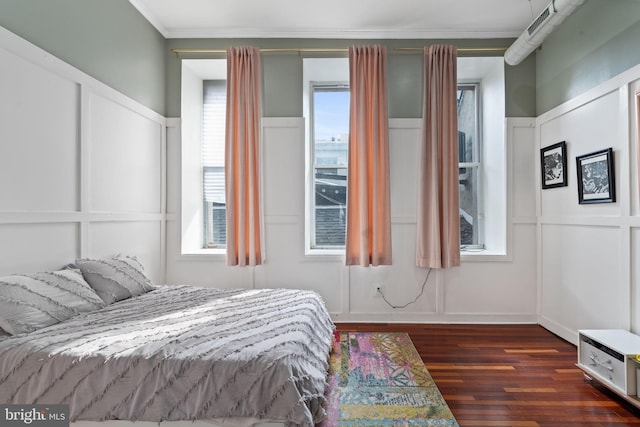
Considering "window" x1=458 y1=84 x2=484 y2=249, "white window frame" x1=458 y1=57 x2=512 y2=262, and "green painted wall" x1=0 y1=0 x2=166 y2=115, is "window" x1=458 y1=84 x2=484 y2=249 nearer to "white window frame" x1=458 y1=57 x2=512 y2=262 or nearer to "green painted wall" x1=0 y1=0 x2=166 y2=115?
"white window frame" x1=458 y1=57 x2=512 y2=262

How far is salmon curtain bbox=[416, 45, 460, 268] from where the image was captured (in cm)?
349

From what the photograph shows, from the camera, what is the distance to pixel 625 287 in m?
2.46

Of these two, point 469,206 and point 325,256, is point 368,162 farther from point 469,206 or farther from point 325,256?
point 469,206

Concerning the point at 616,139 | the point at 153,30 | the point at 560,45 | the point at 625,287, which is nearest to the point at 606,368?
the point at 625,287

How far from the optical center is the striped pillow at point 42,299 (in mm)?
1732

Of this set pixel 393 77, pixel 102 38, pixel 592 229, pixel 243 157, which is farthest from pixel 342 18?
pixel 592 229

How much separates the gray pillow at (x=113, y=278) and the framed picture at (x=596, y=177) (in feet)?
11.7

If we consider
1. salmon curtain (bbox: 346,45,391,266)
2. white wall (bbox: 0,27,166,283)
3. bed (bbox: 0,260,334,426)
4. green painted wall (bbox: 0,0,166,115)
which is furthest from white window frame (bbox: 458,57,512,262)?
white wall (bbox: 0,27,166,283)

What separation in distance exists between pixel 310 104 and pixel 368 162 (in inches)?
43.7

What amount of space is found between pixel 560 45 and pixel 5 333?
15.0ft

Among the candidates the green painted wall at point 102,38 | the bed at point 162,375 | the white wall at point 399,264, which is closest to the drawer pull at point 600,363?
the white wall at point 399,264

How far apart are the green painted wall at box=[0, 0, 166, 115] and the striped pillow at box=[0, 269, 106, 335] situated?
4.68 feet

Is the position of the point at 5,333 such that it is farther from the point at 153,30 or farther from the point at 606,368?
the point at 606,368

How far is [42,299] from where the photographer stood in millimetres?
1892
